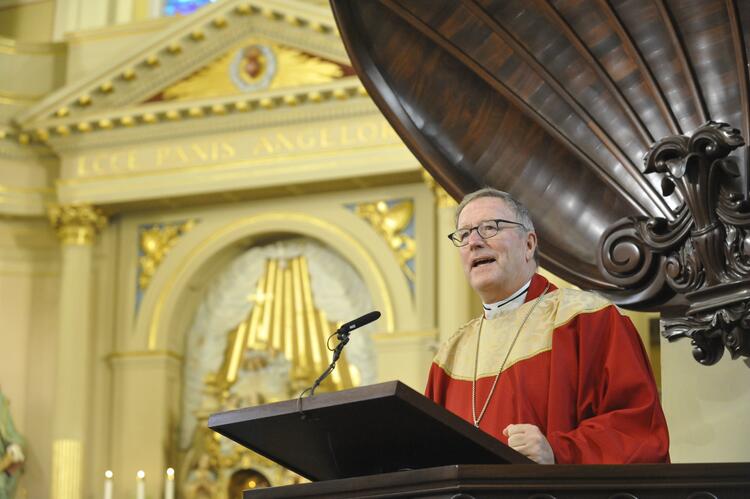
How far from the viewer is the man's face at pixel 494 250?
2.94 metres

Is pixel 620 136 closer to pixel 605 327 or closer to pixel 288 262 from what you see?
pixel 605 327

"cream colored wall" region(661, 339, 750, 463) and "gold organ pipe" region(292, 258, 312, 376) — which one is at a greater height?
"gold organ pipe" region(292, 258, 312, 376)

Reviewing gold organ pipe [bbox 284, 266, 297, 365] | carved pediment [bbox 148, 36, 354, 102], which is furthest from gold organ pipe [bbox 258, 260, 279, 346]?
carved pediment [bbox 148, 36, 354, 102]

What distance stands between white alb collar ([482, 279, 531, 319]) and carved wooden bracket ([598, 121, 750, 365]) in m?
0.38

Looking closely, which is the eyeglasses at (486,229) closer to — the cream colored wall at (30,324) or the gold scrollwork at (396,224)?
the gold scrollwork at (396,224)

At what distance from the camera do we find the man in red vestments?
2586mm

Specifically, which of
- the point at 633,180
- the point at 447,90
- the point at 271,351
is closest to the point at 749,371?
the point at 633,180

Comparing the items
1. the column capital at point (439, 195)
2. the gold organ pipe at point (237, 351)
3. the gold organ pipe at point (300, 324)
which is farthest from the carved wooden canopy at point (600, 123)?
the gold organ pipe at point (237, 351)

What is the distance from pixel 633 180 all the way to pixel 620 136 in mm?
122

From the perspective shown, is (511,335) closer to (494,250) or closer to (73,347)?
(494,250)

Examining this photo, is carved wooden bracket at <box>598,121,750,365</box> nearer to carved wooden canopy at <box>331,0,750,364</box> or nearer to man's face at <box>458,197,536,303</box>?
carved wooden canopy at <box>331,0,750,364</box>

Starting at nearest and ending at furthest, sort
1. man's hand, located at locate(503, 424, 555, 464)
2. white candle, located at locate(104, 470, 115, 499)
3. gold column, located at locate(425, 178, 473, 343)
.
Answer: man's hand, located at locate(503, 424, 555, 464) < white candle, located at locate(104, 470, 115, 499) < gold column, located at locate(425, 178, 473, 343)

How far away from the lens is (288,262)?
45.9 ft

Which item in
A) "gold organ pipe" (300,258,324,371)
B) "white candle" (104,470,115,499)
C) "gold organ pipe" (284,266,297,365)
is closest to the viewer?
"white candle" (104,470,115,499)
